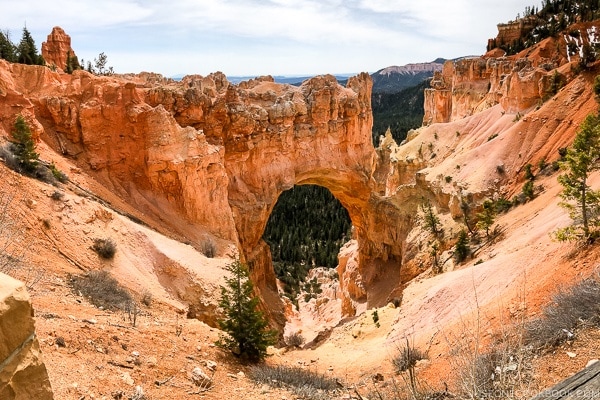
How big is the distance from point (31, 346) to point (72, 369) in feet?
15.3

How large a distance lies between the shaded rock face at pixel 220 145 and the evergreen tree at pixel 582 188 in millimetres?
16980

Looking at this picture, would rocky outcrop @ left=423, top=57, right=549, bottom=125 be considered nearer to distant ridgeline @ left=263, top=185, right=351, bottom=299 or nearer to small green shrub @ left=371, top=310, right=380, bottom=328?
distant ridgeline @ left=263, top=185, right=351, bottom=299

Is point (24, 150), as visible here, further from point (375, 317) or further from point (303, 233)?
point (303, 233)

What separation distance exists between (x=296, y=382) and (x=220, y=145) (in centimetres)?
2038

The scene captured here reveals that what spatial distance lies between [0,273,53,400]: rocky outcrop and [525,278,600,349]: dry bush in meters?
7.97

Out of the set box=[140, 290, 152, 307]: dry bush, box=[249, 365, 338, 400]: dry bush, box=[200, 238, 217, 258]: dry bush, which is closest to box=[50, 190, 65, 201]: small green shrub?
box=[140, 290, 152, 307]: dry bush

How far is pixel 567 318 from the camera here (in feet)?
26.7

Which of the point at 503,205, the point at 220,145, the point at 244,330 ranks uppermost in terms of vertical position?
the point at 220,145

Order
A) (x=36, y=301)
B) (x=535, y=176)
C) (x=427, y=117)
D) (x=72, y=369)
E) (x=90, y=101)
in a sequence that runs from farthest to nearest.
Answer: (x=427, y=117), (x=535, y=176), (x=90, y=101), (x=36, y=301), (x=72, y=369)

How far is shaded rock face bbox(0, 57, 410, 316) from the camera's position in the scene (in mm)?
22859

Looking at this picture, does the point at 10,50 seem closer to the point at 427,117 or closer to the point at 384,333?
the point at 384,333

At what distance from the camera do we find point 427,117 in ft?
240

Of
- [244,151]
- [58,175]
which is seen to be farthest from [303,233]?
[58,175]

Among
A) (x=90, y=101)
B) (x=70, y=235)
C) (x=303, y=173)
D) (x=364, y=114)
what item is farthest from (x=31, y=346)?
(x=364, y=114)
